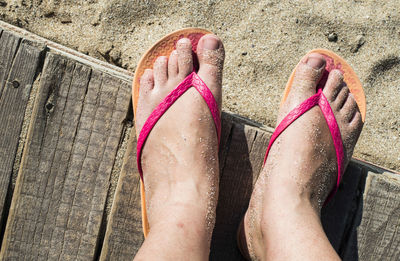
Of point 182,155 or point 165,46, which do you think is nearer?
point 182,155

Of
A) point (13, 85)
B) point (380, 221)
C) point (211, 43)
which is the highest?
point (211, 43)

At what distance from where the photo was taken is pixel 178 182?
62.3 inches

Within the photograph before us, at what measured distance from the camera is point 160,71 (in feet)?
5.66

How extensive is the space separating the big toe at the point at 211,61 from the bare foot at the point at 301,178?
0.35 metres

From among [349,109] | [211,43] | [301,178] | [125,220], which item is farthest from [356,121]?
[125,220]

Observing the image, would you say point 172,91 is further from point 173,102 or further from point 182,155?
point 182,155

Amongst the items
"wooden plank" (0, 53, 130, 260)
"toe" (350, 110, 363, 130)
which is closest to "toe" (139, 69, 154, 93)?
"wooden plank" (0, 53, 130, 260)

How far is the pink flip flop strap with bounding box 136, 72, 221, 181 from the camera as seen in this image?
63.4 inches

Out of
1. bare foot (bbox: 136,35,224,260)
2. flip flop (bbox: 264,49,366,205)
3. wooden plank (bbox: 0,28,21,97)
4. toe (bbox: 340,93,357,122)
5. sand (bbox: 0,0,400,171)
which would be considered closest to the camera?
bare foot (bbox: 136,35,224,260)

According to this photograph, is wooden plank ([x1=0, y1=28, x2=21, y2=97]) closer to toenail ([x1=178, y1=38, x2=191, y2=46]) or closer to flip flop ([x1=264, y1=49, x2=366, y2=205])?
toenail ([x1=178, y1=38, x2=191, y2=46])

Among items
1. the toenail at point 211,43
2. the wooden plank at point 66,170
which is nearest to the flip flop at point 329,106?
the toenail at point 211,43

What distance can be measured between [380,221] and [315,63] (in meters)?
0.75

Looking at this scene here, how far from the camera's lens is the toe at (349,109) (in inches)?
69.5

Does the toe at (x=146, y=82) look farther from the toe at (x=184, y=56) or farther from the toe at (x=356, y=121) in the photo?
the toe at (x=356, y=121)
